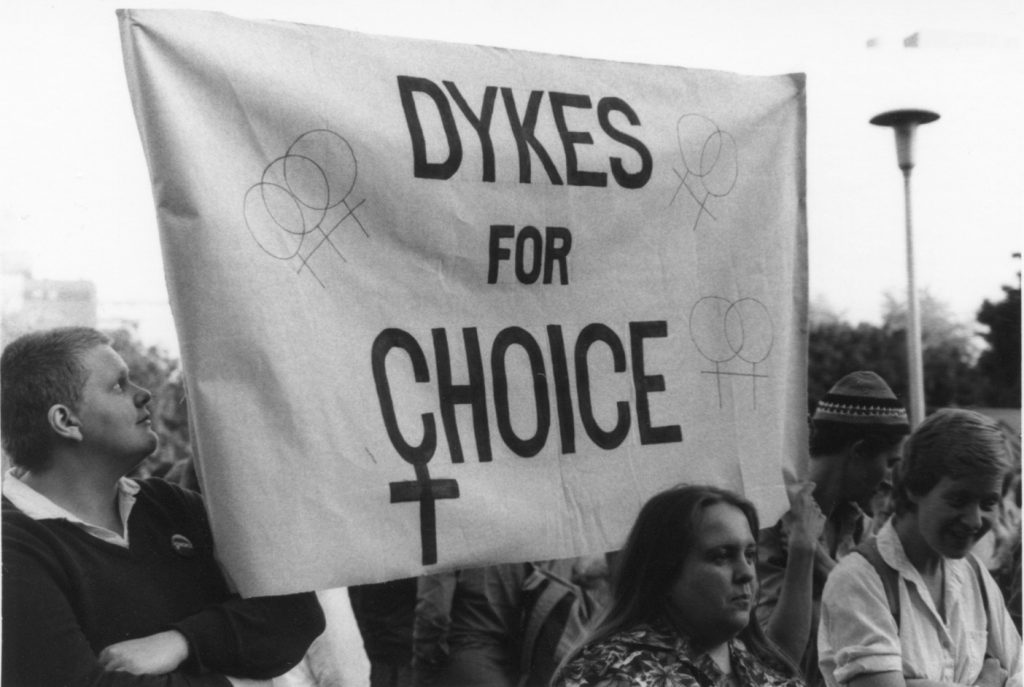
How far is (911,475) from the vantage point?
107 inches

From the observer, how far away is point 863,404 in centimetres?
315

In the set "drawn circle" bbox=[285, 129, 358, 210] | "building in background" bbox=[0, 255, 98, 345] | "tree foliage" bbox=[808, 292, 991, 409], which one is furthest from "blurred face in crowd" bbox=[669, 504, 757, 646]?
"tree foliage" bbox=[808, 292, 991, 409]

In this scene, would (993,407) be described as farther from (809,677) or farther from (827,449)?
(809,677)

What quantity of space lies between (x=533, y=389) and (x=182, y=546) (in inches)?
29.5

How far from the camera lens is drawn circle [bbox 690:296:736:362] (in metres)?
2.81

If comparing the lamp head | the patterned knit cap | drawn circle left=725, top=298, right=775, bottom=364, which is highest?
the lamp head

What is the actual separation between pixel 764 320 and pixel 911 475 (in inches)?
18.5

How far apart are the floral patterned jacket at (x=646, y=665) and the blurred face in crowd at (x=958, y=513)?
60cm

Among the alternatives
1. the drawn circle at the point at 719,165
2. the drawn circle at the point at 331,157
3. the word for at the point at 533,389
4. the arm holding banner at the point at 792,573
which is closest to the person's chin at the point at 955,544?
the arm holding banner at the point at 792,573

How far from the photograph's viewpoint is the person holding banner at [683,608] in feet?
7.07

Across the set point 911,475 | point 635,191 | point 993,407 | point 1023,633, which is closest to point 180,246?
point 635,191

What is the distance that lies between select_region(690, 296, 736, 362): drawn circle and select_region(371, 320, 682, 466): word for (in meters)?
0.09

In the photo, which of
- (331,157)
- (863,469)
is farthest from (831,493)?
(331,157)

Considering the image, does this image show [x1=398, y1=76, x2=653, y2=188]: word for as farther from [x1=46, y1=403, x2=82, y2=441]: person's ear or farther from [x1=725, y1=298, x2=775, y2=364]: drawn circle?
[x1=46, y1=403, x2=82, y2=441]: person's ear
